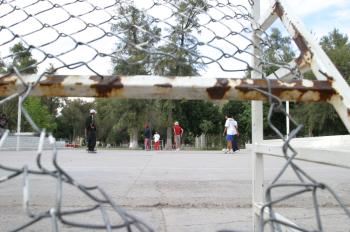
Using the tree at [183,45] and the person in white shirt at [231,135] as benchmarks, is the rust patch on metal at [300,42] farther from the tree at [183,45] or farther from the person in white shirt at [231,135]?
the person in white shirt at [231,135]

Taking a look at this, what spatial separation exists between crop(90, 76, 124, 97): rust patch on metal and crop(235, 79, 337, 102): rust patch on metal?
0.39m

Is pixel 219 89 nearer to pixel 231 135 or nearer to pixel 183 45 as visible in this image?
pixel 183 45

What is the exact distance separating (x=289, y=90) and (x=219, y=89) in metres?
0.23

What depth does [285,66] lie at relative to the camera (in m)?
2.19

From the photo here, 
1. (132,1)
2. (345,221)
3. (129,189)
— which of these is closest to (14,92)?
(132,1)

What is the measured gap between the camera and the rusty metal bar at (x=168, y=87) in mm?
1725

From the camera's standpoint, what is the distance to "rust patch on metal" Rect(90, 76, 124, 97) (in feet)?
5.61

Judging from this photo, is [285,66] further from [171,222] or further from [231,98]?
[171,222]

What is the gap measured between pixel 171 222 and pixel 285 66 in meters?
2.57

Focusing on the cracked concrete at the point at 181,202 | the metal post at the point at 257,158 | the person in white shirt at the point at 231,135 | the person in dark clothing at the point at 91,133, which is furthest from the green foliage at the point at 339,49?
the metal post at the point at 257,158

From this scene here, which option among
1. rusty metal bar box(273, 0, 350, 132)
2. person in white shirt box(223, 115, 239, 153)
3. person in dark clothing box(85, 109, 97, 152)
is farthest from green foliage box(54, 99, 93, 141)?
rusty metal bar box(273, 0, 350, 132)

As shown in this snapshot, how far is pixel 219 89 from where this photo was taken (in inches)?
68.7

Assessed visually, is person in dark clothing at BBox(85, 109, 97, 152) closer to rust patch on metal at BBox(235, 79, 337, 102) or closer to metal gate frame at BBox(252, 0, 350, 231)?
metal gate frame at BBox(252, 0, 350, 231)

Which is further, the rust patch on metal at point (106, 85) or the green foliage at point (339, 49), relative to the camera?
the green foliage at point (339, 49)
